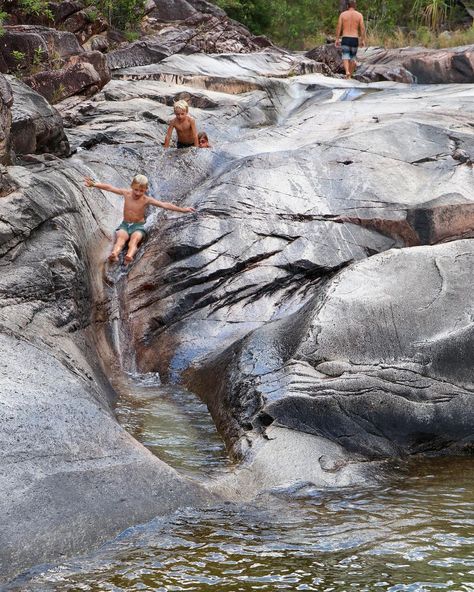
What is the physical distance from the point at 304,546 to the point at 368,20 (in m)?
21.6

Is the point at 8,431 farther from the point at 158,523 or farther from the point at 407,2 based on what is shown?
the point at 407,2

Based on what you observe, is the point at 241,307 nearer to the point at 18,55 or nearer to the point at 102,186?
the point at 102,186

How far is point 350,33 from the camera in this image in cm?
1736

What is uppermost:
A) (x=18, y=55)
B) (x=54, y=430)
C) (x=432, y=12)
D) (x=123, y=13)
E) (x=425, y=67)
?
(x=432, y=12)

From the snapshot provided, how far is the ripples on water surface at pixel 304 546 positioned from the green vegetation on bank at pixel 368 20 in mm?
17513

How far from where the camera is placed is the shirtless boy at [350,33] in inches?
674

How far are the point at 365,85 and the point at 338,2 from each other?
9.34 meters

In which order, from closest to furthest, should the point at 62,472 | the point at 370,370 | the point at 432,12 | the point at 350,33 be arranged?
the point at 62,472 → the point at 370,370 → the point at 350,33 → the point at 432,12

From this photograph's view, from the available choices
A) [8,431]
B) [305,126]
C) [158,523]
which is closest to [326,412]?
[158,523]

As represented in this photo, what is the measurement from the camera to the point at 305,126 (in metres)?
12.6

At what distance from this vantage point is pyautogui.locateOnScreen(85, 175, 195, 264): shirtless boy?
9406 millimetres

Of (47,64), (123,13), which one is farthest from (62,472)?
(123,13)

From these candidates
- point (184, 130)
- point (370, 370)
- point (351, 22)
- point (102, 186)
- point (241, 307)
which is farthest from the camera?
point (351, 22)

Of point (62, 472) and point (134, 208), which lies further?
point (134, 208)
